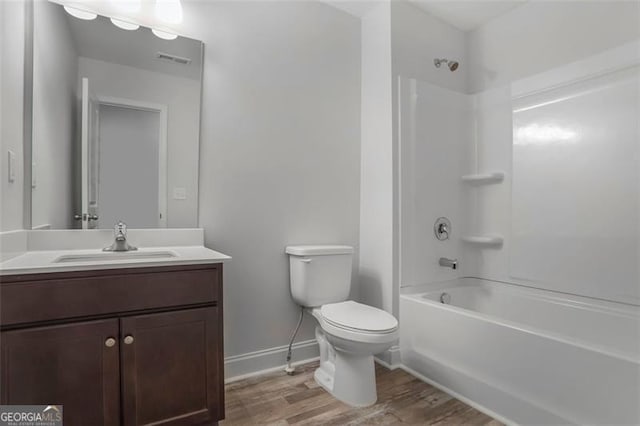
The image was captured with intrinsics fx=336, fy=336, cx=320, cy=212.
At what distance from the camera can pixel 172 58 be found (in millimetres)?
1838

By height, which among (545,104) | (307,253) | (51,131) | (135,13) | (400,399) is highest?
(135,13)

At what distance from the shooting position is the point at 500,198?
247cm

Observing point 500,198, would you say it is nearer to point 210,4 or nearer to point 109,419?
point 210,4

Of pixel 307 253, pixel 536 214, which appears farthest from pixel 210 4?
pixel 536 214

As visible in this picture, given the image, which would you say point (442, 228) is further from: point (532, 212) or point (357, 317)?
point (357, 317)

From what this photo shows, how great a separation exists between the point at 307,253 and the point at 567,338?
4.32 ft

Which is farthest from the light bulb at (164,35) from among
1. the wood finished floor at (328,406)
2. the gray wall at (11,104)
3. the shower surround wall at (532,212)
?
the wood finished floor at (328,406)

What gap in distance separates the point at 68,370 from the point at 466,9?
307cm

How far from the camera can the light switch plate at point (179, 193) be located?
184 cm

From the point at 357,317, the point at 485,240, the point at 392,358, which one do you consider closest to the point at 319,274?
the point at 357,317

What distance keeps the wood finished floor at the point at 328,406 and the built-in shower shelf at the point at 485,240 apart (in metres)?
1.11

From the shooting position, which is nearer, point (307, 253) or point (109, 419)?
point (109, 419)

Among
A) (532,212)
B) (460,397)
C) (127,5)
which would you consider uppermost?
(127,5)

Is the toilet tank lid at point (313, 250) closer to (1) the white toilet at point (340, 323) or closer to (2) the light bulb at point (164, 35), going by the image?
(1) the white toilet at point (340, 323)
